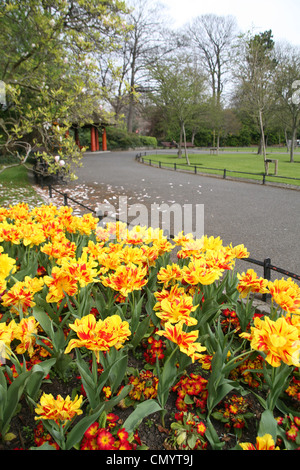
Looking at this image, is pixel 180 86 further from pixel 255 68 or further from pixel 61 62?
pixel 61 62

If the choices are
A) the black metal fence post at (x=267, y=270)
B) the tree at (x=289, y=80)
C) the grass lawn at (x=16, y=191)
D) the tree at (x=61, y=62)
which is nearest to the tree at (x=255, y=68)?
the tree at (x=289, y=80)

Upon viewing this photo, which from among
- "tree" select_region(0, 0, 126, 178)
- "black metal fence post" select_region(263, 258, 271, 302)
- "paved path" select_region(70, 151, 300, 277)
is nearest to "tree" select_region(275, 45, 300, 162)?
"paved path" select_region(70, 151, 300, 277)

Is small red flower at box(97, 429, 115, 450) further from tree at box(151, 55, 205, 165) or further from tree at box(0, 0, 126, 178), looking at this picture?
tree at box(151, 55, 205, 165)

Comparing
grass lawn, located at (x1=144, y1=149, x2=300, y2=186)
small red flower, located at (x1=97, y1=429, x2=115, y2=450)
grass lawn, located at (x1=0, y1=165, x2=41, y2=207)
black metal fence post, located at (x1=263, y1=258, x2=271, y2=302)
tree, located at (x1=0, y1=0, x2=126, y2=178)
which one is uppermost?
tree, located at (x1=0, y1=0, x2=126, y2=178)

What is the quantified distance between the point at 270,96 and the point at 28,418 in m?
18.0

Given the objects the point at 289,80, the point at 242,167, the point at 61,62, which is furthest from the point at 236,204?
the point at 289,80

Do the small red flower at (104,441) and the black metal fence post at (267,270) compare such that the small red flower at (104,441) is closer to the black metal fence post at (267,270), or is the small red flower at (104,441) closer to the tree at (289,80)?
the black metal fence post at (267,270)
